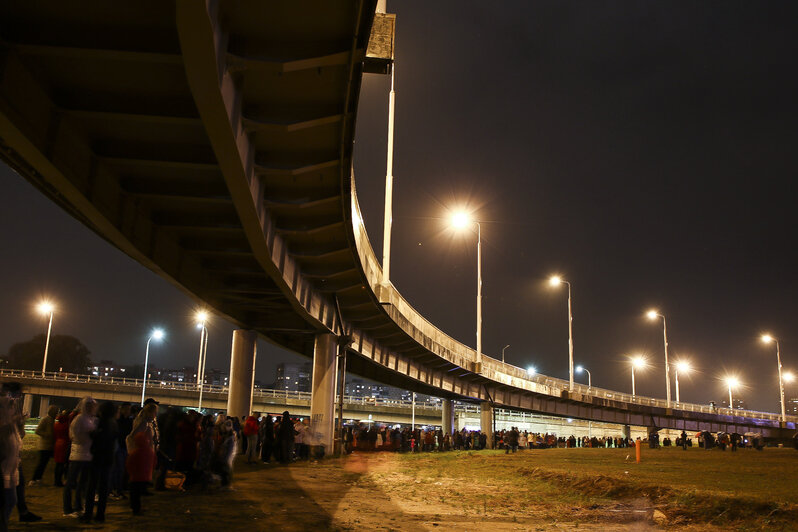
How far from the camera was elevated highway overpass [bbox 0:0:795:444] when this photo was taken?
8.73 metres

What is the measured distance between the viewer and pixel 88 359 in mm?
133125

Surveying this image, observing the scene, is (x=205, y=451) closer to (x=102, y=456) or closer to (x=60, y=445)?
(x=60, y=445)

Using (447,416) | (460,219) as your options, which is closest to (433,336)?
(460,219)

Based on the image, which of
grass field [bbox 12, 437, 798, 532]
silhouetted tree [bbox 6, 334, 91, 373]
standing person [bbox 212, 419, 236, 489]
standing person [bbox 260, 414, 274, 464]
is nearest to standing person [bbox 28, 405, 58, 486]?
grass field [bbox 12, 437, 798, 532]

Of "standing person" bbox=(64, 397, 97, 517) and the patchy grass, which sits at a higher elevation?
"standing person" bbox=(64, 397, 97, 517)

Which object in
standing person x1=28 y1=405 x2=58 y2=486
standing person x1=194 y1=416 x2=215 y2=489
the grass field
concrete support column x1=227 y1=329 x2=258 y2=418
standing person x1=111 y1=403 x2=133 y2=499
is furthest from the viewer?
concrete support column x1=227 y1=329 x2=258 y2=418

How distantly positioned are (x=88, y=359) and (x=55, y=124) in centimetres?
13680

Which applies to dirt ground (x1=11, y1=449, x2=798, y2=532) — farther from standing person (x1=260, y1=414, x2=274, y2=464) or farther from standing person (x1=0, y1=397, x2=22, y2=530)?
standing person (x1=260, y1=414, x2=274, y2=464)

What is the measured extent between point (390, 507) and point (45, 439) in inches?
273

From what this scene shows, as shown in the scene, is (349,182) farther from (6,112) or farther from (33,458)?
(33,458)

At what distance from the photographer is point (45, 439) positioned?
12.9 meters

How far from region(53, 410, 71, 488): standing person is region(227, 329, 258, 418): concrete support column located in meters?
15.3

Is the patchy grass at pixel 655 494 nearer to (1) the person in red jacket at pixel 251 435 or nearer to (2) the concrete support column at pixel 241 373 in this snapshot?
(1) the person in red jacket at pixel 251 435

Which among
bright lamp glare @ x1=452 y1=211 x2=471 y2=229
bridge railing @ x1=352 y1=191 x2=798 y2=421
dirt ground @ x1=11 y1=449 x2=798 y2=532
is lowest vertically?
dirt ground @ x1=11 y1=449 x2=798 y2=532
